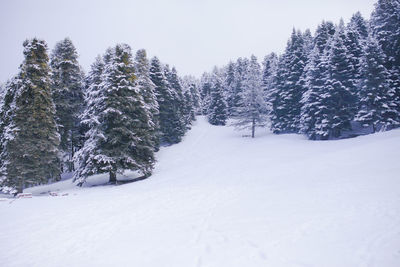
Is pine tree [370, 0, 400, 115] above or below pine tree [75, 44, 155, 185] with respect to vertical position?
above

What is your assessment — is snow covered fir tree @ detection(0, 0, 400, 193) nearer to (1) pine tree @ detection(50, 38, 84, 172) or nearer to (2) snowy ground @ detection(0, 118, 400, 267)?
(1) pine tree @ detection(50, 38, 84, 172)

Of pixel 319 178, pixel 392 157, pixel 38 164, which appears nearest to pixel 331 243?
pixel 319 178

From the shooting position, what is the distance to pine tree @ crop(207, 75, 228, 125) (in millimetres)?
54688

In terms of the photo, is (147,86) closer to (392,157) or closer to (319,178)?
(319,178)

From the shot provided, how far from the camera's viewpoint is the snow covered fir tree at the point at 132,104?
57.9 feet

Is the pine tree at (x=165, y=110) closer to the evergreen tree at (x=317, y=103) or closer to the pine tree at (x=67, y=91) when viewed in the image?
the pine tree at (x=67, y=91)

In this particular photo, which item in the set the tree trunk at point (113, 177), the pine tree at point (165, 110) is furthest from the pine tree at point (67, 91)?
the pine tree at point (165, 110)

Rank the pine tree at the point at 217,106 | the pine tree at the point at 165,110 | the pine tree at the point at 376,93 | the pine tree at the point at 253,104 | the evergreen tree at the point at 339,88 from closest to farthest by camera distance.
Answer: the pine tree at the point at 376,93 → the evergreen tree at the point at 339,88 → the pine tree at the point at 165,110 → the pine tree at the point at 253,104 → the pine tree at the point at 217,106

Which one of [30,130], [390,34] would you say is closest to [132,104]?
[30,130]

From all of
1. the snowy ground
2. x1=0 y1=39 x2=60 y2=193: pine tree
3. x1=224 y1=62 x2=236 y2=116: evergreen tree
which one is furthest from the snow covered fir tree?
x1=224 y1=62 x2=236 y2=116: evergreen tree

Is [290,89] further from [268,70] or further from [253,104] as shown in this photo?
[268,70]

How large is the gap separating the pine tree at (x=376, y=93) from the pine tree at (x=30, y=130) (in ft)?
105

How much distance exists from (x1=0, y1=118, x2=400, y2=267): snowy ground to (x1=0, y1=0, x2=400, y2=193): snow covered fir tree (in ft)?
20.0

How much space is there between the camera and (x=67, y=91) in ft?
78.6
